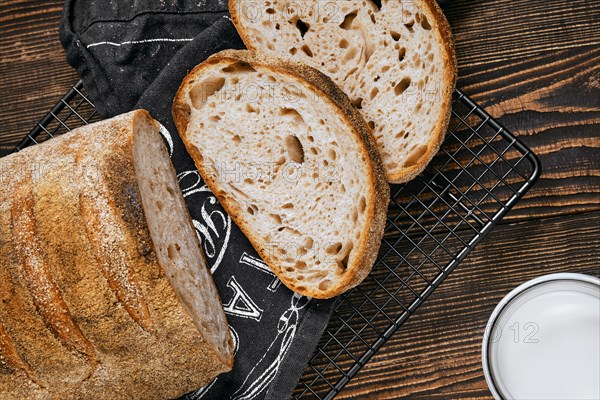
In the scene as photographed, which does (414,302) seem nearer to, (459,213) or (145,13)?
(459,213)

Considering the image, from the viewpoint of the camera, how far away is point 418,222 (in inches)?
70.6

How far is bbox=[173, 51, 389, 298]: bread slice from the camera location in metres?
1.59

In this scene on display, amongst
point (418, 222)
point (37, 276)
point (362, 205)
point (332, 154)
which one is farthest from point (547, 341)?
point (37, 276)

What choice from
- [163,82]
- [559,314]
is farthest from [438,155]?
[163,82]

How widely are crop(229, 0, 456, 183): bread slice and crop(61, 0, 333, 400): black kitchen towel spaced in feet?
0.43

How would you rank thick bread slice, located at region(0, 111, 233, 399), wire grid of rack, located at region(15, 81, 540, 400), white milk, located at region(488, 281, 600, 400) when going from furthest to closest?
wire grid of rack, located at region(15, 81, 540, 400) → white milk, located at region(488, 281, 600, 400) → thick bread slice, located at region(0, 111, 233, 399)

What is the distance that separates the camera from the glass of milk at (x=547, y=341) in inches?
60.7

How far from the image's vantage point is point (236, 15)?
1710mm

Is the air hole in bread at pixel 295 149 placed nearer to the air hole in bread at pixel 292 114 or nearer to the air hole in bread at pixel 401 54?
the air hole in bread at pixel 292 114

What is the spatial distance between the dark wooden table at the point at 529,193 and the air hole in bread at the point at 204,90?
2.45 feet

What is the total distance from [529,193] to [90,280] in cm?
128

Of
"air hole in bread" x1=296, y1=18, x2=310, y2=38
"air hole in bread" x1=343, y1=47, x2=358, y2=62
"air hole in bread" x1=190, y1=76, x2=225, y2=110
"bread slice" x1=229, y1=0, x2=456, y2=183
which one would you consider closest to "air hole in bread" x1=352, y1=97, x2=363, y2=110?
"bread slice" x1=229, y1=0, x2=456, y2=183

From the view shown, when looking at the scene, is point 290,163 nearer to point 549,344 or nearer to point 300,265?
point 300,265

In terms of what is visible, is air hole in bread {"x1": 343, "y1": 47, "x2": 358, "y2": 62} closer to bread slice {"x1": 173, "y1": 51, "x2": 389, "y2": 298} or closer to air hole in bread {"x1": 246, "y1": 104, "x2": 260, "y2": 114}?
bread slice {"x1": 173, "y1": 51, "x2": 389, "y2": 298}
